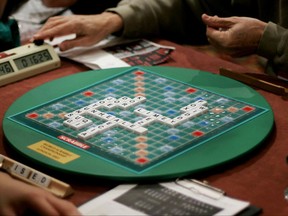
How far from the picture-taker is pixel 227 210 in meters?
1.05

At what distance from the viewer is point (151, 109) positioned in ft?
4.67

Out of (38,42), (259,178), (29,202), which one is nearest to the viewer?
(29,202)

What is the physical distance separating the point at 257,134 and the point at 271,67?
0.62 m

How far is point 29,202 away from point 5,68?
0.71 meters

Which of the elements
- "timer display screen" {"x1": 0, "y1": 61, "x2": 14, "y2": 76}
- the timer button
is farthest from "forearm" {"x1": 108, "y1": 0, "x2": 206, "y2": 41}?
"timer display screen" {"x1": 0, "y1": 61, "x2": 14, "y2": 76}

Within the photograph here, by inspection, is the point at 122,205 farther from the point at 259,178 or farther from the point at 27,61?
the point at 27,61

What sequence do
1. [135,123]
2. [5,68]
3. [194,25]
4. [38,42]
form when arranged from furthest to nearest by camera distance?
[194,25] → [38,42] → [5,68] → [135,123]

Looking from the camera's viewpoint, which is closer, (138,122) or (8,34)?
(138,122)

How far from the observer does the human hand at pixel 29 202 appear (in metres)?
1.02

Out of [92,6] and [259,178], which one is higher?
[259,178]

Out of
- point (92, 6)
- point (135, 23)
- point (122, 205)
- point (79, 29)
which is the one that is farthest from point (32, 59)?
point (92, 6)

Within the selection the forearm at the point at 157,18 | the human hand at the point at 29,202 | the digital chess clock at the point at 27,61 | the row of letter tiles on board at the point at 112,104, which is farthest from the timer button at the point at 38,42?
the human hand at the point at 29,202

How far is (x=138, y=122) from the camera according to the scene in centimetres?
134

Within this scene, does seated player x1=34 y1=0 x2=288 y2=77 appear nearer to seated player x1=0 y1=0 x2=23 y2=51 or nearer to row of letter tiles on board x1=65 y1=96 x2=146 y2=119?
seated player x1=0 y1=0 x2=23 y2=51
